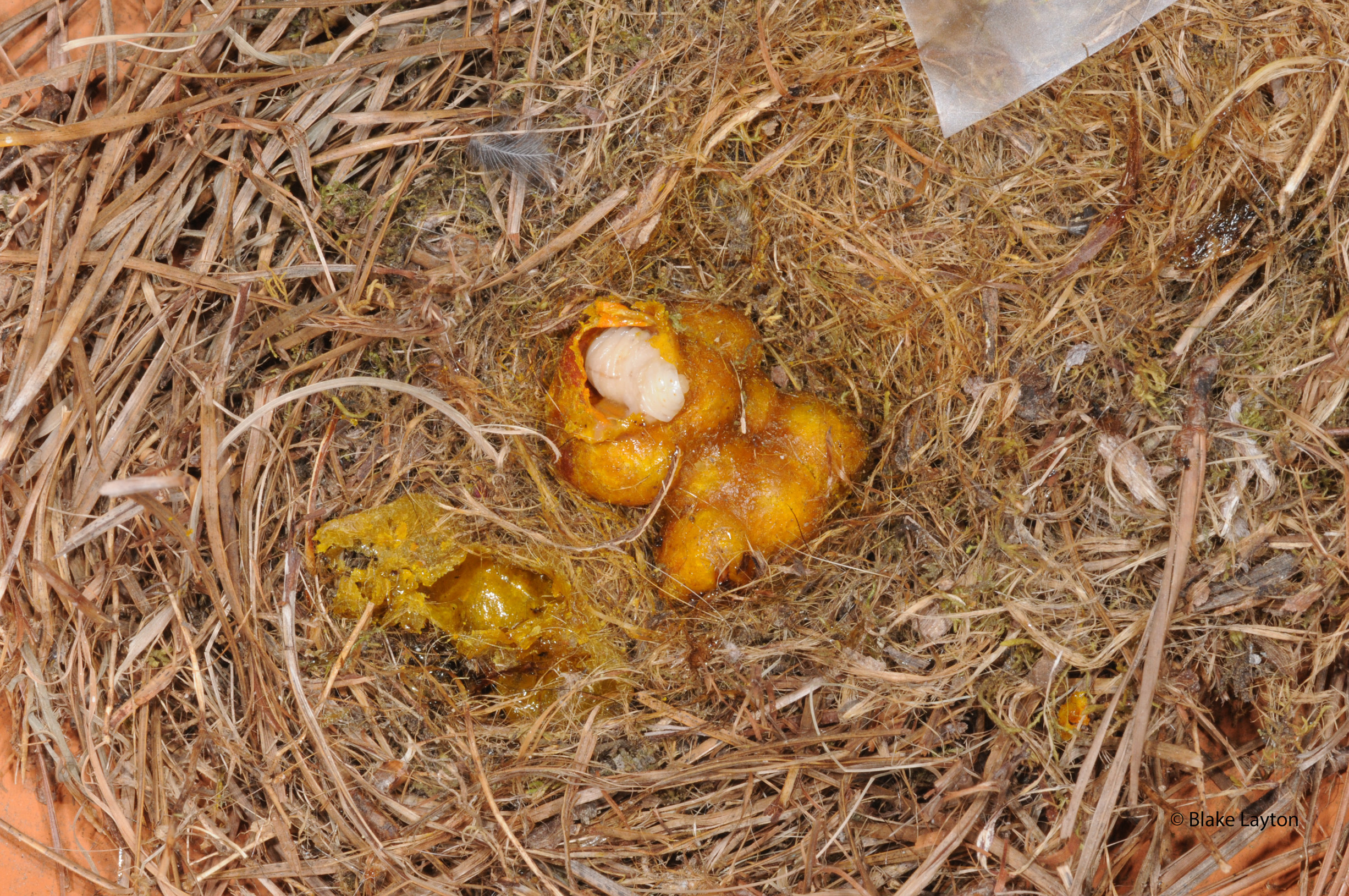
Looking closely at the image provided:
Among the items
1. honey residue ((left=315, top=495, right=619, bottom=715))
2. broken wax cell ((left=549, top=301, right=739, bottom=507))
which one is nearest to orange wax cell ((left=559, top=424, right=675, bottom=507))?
broken wax cell ((left=549, top=301, right=739, bottom=507))

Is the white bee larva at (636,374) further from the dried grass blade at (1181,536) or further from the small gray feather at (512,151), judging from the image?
the dried grass blade at (1181,536)

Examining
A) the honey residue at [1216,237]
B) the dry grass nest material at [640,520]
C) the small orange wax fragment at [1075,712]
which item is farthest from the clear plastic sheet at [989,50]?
the small orange wax fragment at [1075,712]

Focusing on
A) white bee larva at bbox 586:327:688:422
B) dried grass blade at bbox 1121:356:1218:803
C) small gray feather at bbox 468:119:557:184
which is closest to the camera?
dried grass blade at bbox 1121:356:1218:803

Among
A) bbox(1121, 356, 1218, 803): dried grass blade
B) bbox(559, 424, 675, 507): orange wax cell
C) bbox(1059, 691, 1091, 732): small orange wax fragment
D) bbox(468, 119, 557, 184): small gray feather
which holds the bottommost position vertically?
bbox(1059, 691, 1091, 732): small orange wax fragment

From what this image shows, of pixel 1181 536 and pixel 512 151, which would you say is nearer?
pixel 1181 536

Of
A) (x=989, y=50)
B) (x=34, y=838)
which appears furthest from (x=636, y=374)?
(x=34, y=838)

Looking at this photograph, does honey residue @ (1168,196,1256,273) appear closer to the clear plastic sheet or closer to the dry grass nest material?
the dry grass nest material

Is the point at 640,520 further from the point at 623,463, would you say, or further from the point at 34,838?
the point at 34,838
